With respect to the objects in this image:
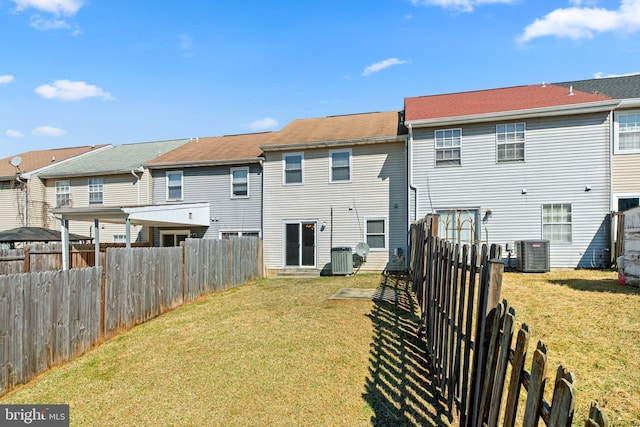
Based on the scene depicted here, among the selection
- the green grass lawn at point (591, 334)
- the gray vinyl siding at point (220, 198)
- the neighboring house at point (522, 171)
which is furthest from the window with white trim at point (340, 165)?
the green grass lawn at point (591, 334)

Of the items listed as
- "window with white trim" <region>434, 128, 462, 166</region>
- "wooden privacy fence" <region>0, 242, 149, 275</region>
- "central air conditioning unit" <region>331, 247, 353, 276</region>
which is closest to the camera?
A: "wooden privacy fence" <region>0, 242, 149, 275</region>

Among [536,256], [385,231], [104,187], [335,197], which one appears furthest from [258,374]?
[104,187]

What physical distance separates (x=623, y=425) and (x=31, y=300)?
760cm

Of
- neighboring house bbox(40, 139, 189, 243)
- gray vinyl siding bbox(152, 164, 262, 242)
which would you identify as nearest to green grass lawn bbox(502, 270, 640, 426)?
gray vinyl siding bbox(152, 164, 262, 242)

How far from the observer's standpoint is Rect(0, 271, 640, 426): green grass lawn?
165 inches

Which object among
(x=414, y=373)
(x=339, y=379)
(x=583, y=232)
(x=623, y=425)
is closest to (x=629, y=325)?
(x=623, y=425)

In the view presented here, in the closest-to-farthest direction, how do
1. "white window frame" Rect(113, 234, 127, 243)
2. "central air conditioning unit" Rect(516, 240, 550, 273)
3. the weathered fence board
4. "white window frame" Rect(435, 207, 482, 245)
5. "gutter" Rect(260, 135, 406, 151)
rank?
1. the weathered fence board
2. "central air conditioning unit" Rect(516, 240, 550, 273)
3. "white window frame" Rect(435, 207, 482, 245)
4. "gutter" Rect(260, 135, 406, 151)
5. "white window frame" Rect(113, 234, 127, 243)

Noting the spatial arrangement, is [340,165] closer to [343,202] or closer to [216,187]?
[343,202]

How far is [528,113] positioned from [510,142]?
1117 mm

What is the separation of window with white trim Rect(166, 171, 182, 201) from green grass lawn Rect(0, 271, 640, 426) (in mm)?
11357

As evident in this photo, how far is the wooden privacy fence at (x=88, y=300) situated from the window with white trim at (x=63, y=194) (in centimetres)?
1326

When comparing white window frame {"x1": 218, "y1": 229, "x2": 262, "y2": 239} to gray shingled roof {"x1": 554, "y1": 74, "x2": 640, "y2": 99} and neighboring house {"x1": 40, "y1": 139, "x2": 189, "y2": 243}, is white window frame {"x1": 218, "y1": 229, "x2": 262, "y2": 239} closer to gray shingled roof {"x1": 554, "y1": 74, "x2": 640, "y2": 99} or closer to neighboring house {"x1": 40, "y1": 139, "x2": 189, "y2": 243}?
neighboring house {"x1": 40, "y1": 139, "x2": 189, "y2": 243}

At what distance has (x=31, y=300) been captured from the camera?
596 centimetres

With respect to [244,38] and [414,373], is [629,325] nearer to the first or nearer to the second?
[414,373]
